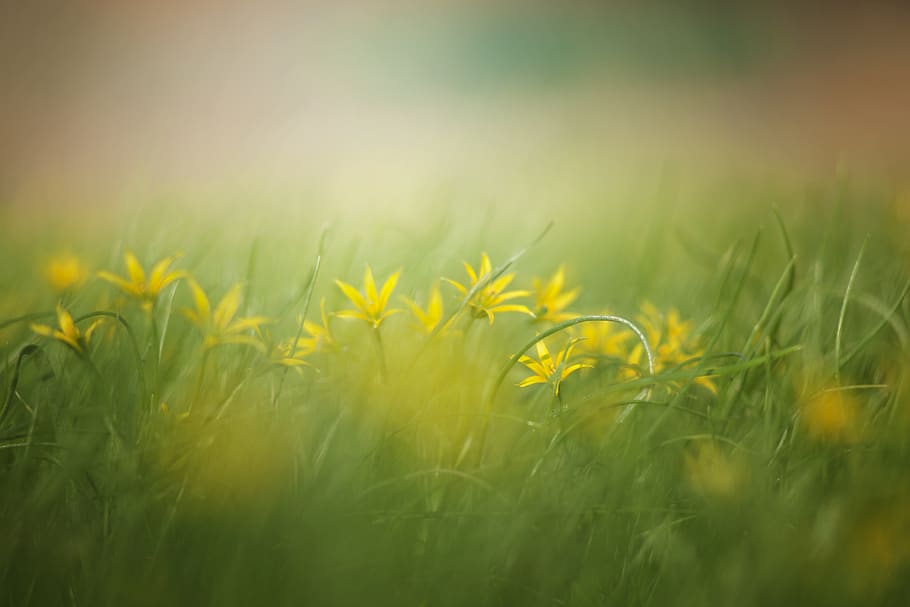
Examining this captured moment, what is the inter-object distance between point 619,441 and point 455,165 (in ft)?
6.78

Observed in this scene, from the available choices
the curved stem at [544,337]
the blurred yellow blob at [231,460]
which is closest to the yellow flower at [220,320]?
the blurred yellow blob at [231,460]

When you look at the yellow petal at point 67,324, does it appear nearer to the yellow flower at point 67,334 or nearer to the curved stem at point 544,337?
the yellow flower at point 67,334

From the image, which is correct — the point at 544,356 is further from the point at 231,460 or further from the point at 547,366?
the point at 231,460

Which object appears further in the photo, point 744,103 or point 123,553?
point 744,103

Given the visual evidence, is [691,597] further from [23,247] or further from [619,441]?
[23,247]

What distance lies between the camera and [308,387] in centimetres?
92

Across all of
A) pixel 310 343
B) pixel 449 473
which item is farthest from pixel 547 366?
pixel 310 343

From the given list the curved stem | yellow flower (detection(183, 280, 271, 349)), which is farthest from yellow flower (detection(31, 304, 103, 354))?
the curved stem

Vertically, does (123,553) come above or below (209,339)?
below

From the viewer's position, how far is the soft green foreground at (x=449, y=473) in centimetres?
70

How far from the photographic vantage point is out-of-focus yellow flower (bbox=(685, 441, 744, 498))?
761mm

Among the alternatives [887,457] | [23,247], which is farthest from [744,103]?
[23,247]

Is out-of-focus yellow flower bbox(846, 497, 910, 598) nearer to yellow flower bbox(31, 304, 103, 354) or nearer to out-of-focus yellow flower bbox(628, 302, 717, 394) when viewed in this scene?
out-of-focus yellow flower bbox(628, 302, 717, 394)

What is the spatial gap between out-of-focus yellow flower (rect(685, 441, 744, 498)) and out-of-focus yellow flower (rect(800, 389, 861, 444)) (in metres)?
0.13
